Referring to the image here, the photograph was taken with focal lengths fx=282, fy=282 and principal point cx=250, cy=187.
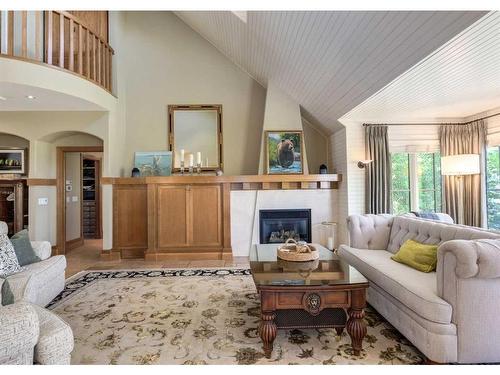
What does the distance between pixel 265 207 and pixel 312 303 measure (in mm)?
3099

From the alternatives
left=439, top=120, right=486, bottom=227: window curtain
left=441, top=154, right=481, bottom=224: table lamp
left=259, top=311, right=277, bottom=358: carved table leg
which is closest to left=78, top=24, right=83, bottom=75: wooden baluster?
left=259, top=311, right=277, bottom=358: carved table leg

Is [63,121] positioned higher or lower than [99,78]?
lower

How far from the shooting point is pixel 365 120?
4.77m

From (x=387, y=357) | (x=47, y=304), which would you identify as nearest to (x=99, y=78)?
(x=47, y=304)

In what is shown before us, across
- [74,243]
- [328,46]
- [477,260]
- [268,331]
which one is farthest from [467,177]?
[74,243]

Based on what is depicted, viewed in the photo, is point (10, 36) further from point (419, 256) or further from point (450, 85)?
point (450, 85)

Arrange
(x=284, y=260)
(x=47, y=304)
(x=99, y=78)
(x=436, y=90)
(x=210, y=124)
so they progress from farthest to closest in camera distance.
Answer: (x=210, y=124), (x=99, y=78), (x=436, y=90), (x=47, y=304), (x=284, y=260)

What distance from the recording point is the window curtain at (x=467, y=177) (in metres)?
4.48

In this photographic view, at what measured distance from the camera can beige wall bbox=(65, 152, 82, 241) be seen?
591cm

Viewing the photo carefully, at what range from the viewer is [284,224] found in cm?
507

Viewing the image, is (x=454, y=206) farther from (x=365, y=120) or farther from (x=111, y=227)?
(x=111, y=227)
